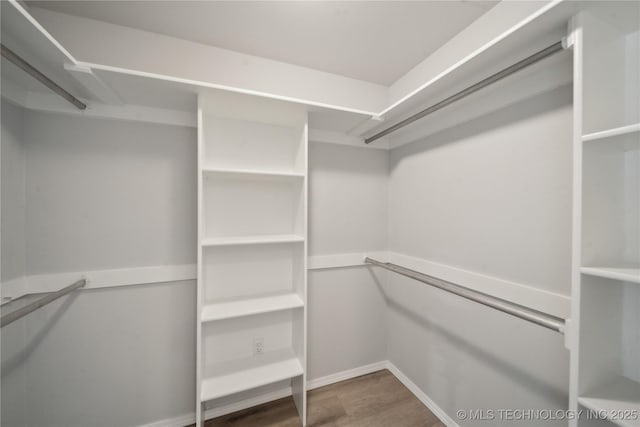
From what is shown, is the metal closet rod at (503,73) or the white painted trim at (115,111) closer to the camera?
the metal closet rod at (503,73)

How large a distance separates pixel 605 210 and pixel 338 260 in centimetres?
152

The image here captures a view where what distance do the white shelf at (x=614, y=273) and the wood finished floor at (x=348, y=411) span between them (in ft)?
4.95

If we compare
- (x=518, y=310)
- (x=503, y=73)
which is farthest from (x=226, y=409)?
(x=503, y=73)

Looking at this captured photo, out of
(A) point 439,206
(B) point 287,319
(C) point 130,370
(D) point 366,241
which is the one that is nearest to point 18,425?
(C) point 130,370

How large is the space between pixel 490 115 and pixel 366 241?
1.27 m

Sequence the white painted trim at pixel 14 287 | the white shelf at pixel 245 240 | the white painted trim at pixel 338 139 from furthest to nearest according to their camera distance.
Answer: the white painted trim at pixel 338 139 → the white shelf at pixel 245 240 → the white painted trim at pixel 14 287

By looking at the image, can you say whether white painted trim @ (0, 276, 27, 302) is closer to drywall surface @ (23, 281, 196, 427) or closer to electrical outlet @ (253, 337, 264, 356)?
drywall surface @ (23, 281, 196, 427)

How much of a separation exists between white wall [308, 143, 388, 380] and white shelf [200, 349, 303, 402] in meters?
0.34

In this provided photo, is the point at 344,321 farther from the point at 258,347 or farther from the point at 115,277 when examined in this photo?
the point at 115,277

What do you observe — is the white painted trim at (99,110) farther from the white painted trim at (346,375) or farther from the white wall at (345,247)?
the white painted trim at (346,375)

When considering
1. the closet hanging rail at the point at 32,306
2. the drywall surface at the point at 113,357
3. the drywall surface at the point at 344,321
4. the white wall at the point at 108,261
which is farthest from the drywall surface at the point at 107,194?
the drywall surface at the point at 344,321

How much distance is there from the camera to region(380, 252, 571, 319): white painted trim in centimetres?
106

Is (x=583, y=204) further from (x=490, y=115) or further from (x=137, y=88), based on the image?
(x=137, y=88)

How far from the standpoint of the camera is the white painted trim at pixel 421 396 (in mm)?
1581
